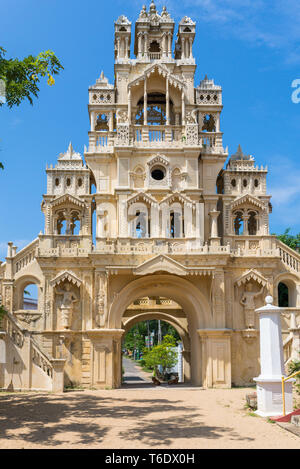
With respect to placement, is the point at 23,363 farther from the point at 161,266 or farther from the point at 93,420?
the point at 93,420

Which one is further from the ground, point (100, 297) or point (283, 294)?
point (283, 294)

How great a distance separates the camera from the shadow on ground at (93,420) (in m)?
13.9

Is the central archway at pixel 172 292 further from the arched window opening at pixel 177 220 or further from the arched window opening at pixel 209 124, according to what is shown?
the arched window opening at pixel 209 124

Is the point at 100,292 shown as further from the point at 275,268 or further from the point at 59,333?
the point at 275,268

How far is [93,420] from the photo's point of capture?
1664cm

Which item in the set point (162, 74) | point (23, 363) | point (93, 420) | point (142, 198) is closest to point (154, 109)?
point (162, 74)

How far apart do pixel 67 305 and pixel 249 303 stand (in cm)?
987

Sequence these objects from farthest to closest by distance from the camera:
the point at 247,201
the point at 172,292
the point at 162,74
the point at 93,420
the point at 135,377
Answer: the point at 135,377
the point at 162,74
the point at 247,201
the point at 172,292
the point at 93,420

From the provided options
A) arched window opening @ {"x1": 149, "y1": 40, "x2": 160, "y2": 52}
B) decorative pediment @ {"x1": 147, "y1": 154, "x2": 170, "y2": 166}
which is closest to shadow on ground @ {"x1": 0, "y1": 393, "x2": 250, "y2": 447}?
decorative pediment @ {"x1": 147, "y1": 154, "x2": 170, "y2": 166}

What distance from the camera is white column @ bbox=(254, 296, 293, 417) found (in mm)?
16922

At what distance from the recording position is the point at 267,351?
1769 cm

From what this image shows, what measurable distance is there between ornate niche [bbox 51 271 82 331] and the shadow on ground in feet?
19.2

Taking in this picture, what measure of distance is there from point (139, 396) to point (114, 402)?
8.76 feet

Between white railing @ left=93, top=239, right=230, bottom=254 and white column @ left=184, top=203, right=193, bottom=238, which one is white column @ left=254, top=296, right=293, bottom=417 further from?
white column @ left=184, top=203, right=193, bottom=238
